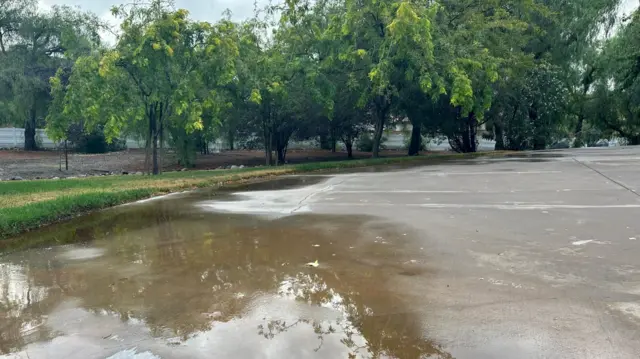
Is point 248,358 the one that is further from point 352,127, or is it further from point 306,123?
point 352,127

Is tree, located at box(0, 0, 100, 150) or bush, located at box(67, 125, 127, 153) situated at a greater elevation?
tree, located at box(0, 0, 100, 150)

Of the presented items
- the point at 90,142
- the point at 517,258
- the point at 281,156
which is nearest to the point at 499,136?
the point at 281,156

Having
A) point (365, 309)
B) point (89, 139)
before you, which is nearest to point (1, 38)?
point (89, 139)

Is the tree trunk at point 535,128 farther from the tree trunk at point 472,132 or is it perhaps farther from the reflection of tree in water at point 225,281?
the reflection of tree in water at point 225,281

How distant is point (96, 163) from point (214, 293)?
23.4 metres

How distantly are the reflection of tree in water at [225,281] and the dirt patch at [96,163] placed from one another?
16936 millimetres

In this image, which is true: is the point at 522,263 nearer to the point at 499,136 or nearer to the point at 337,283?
the point at 337,283

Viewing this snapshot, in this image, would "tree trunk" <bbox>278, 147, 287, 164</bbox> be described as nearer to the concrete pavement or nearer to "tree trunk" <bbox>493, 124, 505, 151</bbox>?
"tree trunk" <bbox>493, 124, 505, 151</bbox>

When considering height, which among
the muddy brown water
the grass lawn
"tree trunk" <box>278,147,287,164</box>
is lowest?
the muddy brown water

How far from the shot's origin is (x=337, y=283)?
199 inches

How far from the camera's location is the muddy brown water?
376 cm

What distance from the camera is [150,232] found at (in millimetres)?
7734

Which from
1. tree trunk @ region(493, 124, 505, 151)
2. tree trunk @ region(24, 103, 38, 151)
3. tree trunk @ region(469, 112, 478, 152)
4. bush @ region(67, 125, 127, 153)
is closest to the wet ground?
tree trunk @ region(469, 112, 478, 152)

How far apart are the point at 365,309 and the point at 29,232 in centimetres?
612
